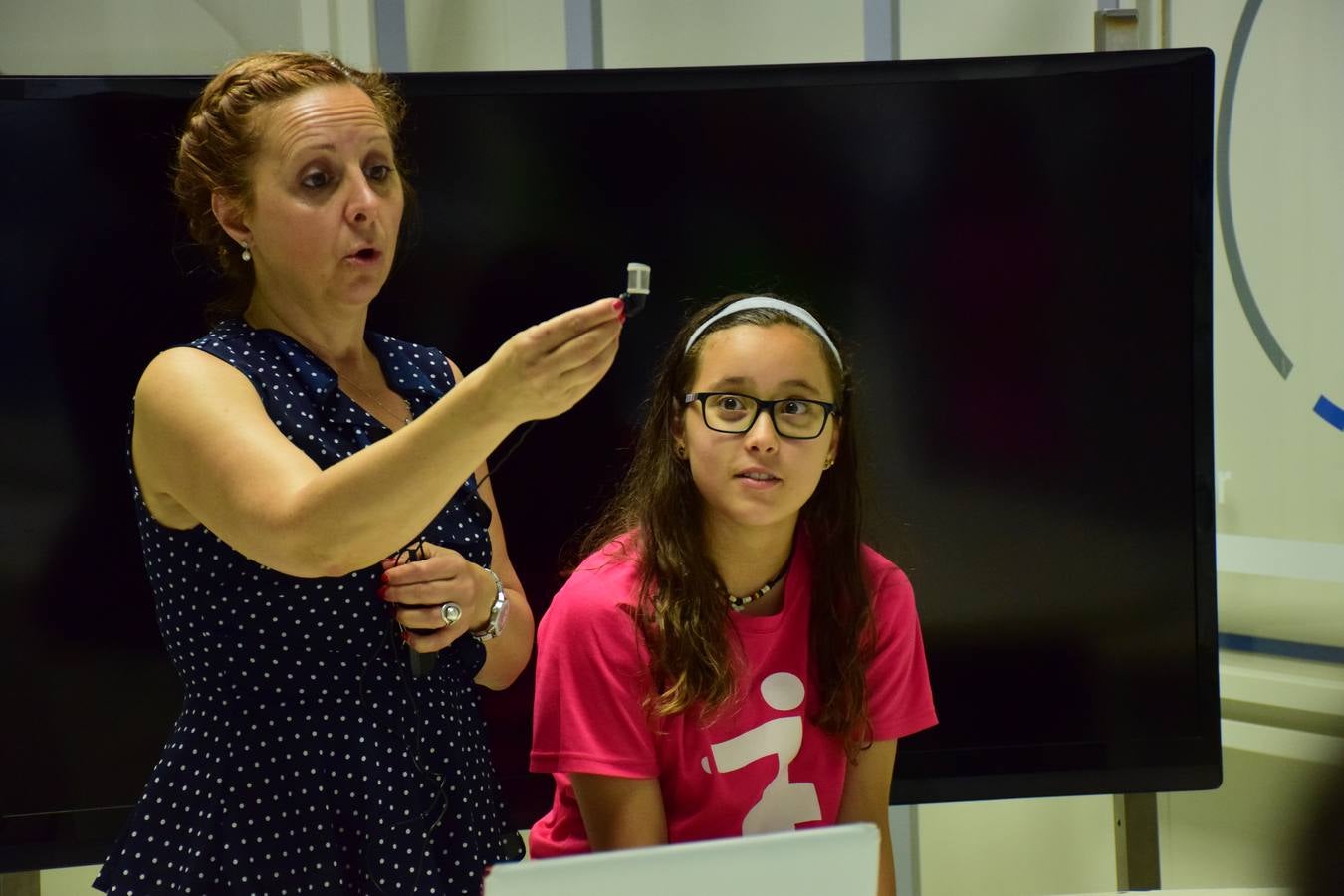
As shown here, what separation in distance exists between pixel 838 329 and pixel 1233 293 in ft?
3.90

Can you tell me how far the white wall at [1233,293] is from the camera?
2.64m

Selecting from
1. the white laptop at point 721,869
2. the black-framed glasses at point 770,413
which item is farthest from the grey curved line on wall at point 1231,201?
the white laptop at point 721,869

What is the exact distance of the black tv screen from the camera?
1960mm

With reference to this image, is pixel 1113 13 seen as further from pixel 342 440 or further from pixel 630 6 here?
pixel 342 440

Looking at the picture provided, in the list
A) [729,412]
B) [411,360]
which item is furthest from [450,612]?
[729,412]

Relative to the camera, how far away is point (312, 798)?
1.40 meters

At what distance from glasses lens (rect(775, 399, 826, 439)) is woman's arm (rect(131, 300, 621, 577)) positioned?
0.57m

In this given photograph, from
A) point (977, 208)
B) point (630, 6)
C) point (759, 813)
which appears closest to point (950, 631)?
point (759, 813)

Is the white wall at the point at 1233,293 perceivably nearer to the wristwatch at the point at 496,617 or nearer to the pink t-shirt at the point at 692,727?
the pink t-shirt at the point at 692,727

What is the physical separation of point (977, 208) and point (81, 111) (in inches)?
56.5

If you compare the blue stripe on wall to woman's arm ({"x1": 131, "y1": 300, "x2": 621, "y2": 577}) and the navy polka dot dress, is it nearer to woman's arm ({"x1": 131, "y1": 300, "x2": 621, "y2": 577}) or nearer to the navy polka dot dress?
the navy polka dot dress

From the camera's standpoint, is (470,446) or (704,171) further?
(704,171)

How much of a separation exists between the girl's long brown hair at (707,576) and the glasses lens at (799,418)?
3.5 inches

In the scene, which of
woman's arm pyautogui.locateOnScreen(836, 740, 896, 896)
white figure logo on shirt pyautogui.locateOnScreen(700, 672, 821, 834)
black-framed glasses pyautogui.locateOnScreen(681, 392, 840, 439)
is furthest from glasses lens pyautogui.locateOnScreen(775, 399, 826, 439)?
woman's arm pyautogui.locateOnScreen(836, 740, 896, 896)
